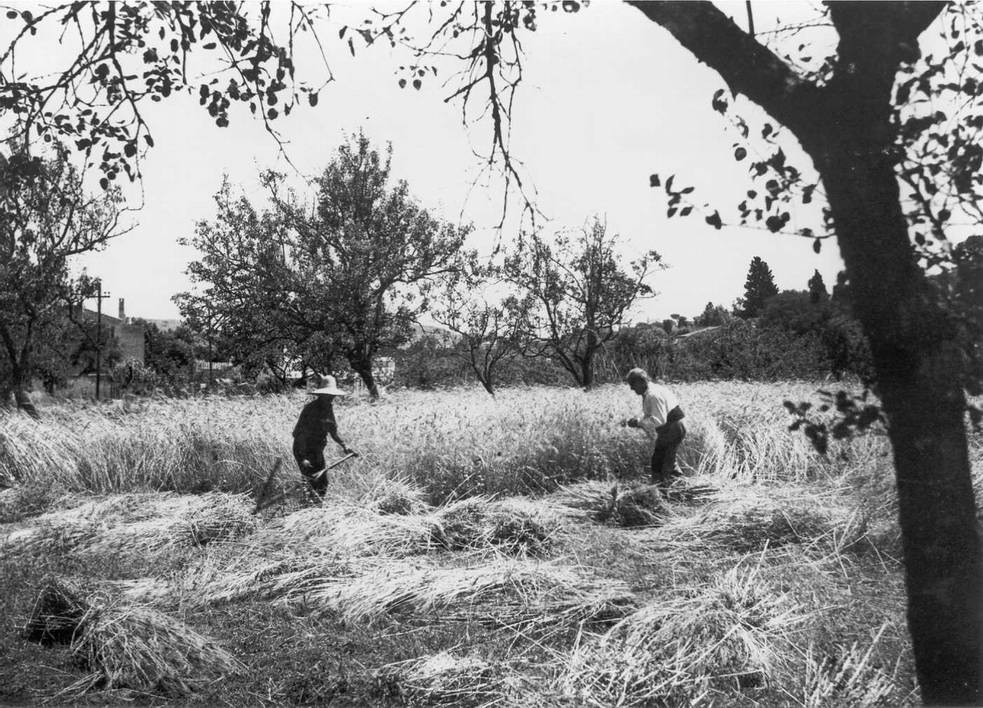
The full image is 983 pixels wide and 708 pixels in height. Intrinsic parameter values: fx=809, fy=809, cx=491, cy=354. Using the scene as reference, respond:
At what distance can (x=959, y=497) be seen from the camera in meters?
2.12

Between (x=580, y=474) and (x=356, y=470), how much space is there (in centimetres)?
275

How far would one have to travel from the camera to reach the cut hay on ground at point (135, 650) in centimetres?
404

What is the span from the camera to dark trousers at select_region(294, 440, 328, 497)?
9000 mm

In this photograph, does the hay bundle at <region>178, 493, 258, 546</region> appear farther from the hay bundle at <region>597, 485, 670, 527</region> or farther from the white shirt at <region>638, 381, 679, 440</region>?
the white shirt at <region>638, 381, 679, 440</region>

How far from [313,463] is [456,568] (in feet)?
13.0

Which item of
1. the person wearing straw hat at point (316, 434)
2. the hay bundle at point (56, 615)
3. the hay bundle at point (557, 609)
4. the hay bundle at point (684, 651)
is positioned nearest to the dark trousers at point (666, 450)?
the person wearing straw hat at point (316, 434)

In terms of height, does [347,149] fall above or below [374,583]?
above

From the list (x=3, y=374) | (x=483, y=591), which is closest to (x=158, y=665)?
(x=483, y=591)

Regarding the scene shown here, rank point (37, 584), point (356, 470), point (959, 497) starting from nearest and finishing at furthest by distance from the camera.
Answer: point (959, 497) → point (37, 584) → point (356, 470)

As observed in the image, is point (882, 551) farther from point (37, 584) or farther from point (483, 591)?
point (37, 584)

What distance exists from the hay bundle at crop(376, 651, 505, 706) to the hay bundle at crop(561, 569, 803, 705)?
1.20 ft

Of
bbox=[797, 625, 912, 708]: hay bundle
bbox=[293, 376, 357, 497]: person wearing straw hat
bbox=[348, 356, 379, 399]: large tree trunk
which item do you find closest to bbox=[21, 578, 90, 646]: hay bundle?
bbox=[797, 625, 912, 708]: hay bundle

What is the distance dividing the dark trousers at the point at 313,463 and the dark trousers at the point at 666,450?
12.2 feet

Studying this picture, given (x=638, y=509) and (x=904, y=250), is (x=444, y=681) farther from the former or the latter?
(x=638, y=509)
